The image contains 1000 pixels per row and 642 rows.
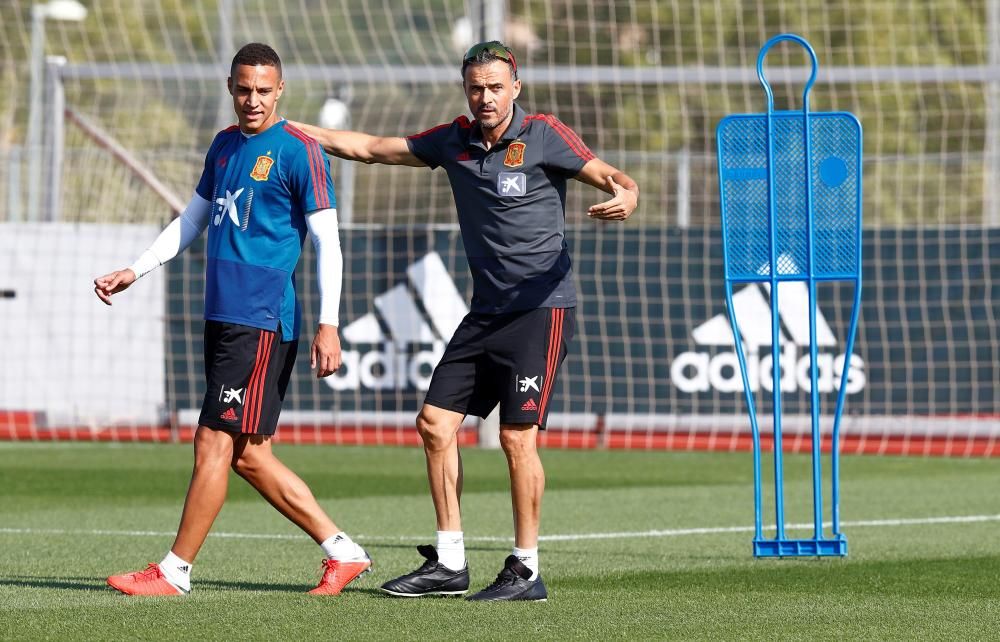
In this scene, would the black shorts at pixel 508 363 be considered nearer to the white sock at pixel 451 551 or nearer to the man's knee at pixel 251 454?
the white sock at pixel 451 551

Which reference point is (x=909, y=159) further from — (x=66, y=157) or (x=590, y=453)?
(x=66, y=157)

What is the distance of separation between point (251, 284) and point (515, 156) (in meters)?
1.09

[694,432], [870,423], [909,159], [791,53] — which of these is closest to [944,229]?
[909,159]

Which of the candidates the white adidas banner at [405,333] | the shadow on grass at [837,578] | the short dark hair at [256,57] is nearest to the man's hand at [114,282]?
the short dark hair at [256,57]

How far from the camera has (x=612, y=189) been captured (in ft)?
21.8

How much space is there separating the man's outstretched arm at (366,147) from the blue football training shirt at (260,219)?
344mm

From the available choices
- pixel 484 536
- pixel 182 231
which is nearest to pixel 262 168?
pixel 182 231

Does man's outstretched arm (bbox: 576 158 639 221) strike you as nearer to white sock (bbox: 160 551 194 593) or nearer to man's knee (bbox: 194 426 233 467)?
man's knee (bbox: 194 426 233 467)

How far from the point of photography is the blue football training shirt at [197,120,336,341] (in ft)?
22.1

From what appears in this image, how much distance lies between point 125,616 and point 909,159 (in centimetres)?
1178

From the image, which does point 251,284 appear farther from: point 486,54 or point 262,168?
point 486,54

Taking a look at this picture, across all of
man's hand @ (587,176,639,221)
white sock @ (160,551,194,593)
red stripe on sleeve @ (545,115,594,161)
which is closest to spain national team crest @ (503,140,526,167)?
red stripe on sleeve @ (545,115,594,161)

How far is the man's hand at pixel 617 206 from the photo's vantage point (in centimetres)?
638

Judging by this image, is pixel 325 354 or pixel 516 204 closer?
pixel 325 354
